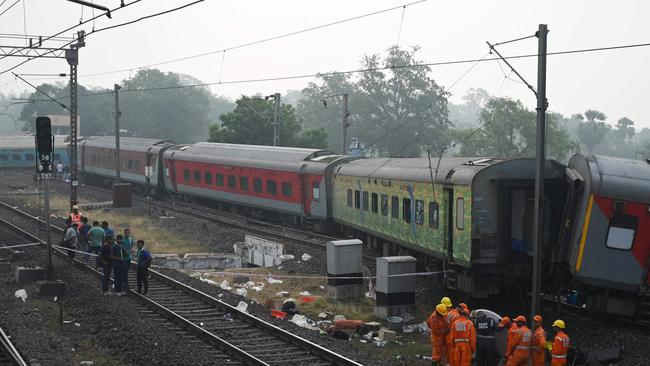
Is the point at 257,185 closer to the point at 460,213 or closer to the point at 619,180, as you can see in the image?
the point at 460,213

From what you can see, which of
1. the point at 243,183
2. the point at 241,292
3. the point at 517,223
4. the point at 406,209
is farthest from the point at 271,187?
the point at 517,223

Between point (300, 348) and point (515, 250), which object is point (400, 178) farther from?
point (300, 348)

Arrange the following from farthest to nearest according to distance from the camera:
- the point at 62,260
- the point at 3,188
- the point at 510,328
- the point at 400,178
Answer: the point at 3,188, the point at 62,260, the point at 400,178, the point at 510,328

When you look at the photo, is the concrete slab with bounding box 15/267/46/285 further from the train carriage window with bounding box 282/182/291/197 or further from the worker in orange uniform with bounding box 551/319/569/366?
the worker in orange uniform with bounding box 551/319/569/366

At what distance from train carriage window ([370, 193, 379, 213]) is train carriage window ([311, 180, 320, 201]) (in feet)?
20.2

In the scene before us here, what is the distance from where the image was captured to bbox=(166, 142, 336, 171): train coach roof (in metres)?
35.0

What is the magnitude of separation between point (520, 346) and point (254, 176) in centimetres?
2534

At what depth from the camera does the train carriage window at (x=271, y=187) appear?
35.6m

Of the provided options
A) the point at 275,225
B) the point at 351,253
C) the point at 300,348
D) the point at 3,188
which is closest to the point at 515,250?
the point at 351,253

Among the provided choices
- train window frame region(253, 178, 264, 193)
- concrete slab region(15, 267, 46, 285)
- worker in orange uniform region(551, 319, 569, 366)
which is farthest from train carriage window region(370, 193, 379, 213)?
worker in orange uniform region(551, 319, 569, 366)

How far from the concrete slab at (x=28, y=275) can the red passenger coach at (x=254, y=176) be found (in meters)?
12.2

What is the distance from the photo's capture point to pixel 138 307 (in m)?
18.9

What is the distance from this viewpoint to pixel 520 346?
13180 millimetres

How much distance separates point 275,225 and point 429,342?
65.5ft
